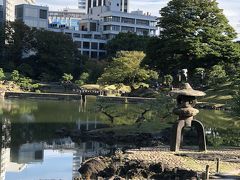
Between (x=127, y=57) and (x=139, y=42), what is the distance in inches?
808

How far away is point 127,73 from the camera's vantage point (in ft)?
208

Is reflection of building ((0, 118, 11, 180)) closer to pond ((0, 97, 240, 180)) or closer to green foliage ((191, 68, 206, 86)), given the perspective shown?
pond ((0, 97, 240, 180))

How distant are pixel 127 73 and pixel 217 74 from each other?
16360 millimetres

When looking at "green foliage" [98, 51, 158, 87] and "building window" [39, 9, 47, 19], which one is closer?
"green foliage" [98, 51, 158, 87]

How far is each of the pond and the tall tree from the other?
839 centimetres

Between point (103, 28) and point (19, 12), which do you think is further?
point (103, 28)

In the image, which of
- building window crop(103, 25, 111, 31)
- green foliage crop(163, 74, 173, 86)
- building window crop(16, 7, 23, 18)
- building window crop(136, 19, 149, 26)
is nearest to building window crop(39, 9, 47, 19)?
building window crop(16, 7, 23, 18)

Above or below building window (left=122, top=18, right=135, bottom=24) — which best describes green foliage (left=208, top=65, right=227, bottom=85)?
below

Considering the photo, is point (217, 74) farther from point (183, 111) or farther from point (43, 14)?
point (43, 14)

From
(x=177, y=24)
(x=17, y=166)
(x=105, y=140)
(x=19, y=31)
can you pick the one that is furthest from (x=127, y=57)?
(x=17, y=166)

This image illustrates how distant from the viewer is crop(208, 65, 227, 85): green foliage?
49.4 m

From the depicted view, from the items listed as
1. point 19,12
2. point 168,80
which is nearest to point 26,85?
point 168,80

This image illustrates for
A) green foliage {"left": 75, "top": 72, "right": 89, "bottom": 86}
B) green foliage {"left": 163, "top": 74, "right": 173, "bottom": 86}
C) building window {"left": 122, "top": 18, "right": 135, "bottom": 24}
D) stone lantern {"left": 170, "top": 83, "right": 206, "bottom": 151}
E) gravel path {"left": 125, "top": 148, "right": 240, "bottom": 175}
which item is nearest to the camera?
gravel path {"left": 125, "top": 148, "right": 240, "bottom": 175}

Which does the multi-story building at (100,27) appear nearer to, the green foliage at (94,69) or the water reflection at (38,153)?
the green foliage at (94,69)
